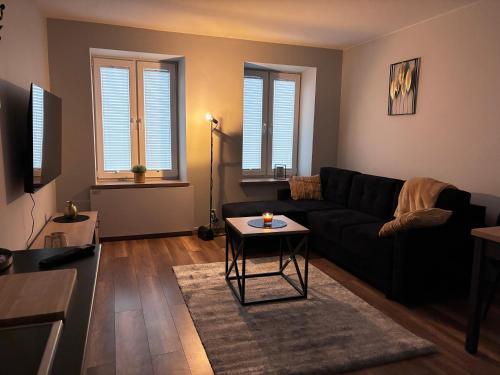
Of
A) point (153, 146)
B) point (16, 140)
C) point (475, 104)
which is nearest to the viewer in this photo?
point (16, 140)

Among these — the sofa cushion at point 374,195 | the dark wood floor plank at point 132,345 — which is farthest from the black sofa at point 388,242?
the dark wood floor plank at point 132,345

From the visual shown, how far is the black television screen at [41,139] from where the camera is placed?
Result: 2335 mm

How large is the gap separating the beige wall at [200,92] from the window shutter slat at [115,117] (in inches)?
12.4

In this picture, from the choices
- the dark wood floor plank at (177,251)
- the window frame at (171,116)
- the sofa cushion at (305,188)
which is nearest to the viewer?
the dark wood floor plank at (177,251)

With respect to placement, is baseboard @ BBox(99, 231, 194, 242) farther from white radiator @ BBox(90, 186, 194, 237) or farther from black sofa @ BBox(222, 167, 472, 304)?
black sofa @ BBox(222, 167, 472, 304)

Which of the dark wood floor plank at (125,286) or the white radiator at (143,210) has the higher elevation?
the white radiator at (143,210)

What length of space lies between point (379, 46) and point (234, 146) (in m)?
2.17

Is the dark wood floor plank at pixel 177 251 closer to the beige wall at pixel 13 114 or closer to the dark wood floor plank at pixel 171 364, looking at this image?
the beige wall at pixel 13 114

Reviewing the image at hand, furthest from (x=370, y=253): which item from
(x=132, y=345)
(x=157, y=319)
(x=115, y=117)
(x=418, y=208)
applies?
(x=115, y=117)

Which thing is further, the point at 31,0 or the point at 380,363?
the point at 31,0

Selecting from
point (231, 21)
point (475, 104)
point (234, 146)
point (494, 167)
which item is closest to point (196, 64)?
point (231, 21)

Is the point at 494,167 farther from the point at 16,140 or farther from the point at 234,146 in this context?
the point at 16,140

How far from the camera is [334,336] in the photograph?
7.86 feet

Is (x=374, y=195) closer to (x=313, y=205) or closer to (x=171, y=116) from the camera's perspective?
(x=313, y=205)
